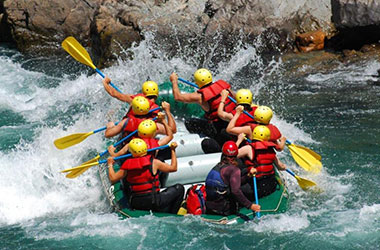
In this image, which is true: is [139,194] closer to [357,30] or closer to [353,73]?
[353,73]

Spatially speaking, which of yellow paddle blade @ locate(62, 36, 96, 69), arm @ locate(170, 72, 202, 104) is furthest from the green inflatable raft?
yellow paddle blade @ locate(62, 36, 96, 69)

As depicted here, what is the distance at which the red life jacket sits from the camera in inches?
238

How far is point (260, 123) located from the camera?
21.8 feet

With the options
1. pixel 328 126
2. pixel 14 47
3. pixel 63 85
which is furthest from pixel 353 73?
pixel 14 47

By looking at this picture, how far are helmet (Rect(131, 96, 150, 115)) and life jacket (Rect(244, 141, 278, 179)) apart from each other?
155 cm

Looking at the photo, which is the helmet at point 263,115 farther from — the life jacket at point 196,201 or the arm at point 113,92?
the arm at point 113,92

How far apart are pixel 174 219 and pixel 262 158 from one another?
1.28 meters

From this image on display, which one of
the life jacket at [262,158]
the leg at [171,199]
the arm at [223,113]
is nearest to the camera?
the leg at [171,199]

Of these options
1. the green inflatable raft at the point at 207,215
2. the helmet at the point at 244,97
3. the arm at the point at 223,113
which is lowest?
the green inflatable raft at the point at 207,215

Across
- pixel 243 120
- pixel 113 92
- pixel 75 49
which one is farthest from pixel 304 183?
pixel 75 49

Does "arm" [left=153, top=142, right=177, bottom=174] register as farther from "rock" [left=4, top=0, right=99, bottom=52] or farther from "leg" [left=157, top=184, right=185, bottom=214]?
"rock" [left=4, top=0, right=99, bottom=52]

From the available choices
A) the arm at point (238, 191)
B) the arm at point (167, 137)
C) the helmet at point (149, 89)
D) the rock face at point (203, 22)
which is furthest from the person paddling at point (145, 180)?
the rock face at point (203, 22)

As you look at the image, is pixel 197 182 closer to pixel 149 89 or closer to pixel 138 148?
pixel 138 148

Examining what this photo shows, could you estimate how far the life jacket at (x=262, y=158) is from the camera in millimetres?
6350
